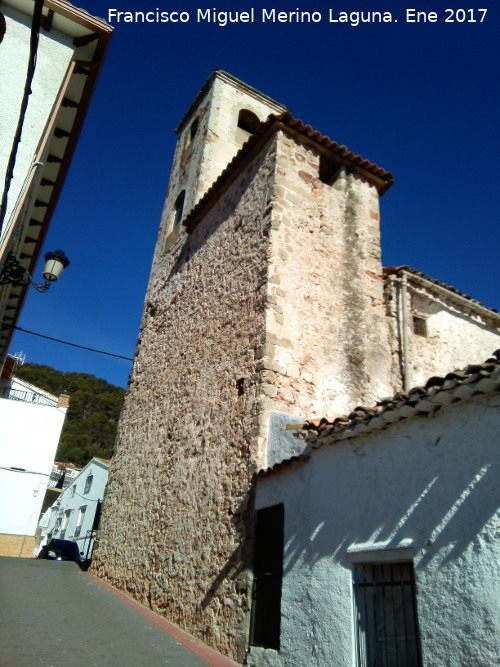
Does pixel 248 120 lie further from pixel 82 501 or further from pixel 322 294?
pixel 82 501

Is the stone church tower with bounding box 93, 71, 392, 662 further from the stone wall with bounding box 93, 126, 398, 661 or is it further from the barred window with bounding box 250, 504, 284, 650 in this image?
the barred window with bounding box 250, 504, 284, 650

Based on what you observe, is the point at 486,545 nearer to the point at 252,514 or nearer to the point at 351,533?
the point at 351,533

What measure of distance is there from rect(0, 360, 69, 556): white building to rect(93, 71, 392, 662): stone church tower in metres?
11.4

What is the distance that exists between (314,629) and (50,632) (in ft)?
10.2

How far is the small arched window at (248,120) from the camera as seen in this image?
13723 mm

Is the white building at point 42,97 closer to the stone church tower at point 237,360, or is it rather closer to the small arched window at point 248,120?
the stone church tower at point 237,360

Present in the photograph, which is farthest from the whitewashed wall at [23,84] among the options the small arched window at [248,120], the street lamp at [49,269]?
the small arched window at [248,120]

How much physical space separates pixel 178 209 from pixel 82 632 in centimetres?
986

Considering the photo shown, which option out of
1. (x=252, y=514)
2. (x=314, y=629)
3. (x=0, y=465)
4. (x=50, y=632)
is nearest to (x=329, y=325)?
(x=252, y=514)

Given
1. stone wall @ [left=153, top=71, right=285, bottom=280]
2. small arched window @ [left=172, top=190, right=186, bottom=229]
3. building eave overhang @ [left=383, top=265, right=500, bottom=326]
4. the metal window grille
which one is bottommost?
the metal window grille

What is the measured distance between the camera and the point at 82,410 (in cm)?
5238

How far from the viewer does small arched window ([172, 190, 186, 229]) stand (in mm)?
12719

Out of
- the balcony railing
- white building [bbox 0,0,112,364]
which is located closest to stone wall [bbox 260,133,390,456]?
white building [bbox 0,0,112,364]

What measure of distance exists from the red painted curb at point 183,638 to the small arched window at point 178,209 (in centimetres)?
847
